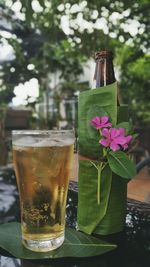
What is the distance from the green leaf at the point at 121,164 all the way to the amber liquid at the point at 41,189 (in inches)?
3.1

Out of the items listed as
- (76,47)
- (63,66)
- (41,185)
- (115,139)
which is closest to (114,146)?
(115,139)

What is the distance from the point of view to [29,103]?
20.1 feet

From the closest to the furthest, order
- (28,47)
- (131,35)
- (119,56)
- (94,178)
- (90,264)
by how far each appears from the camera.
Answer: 1. (90,264)
2. (94,178)
3. (131,35)
4. (28,47)
5. (119,56)

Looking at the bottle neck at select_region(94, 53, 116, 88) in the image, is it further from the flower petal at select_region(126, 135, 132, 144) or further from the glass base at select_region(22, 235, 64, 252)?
the glass base at select_region(22, 235, 64, 252)

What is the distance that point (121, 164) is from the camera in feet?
1.68

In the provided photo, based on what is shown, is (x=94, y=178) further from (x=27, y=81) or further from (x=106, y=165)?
(x=27, y=81)

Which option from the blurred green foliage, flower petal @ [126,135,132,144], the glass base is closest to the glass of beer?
the glass base

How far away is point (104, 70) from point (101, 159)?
0.55 ft

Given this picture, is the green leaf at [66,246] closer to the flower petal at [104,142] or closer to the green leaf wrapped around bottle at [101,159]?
the green leaf wrapped around bottle at [101,159]

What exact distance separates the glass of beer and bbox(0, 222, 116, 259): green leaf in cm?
1

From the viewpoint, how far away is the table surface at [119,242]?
1.48ft

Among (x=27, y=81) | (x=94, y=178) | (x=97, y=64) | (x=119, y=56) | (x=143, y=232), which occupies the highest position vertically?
(x=119, y=56)

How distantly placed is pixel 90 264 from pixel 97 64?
1.13 feet

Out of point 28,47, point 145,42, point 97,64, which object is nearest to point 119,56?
point 28,47
